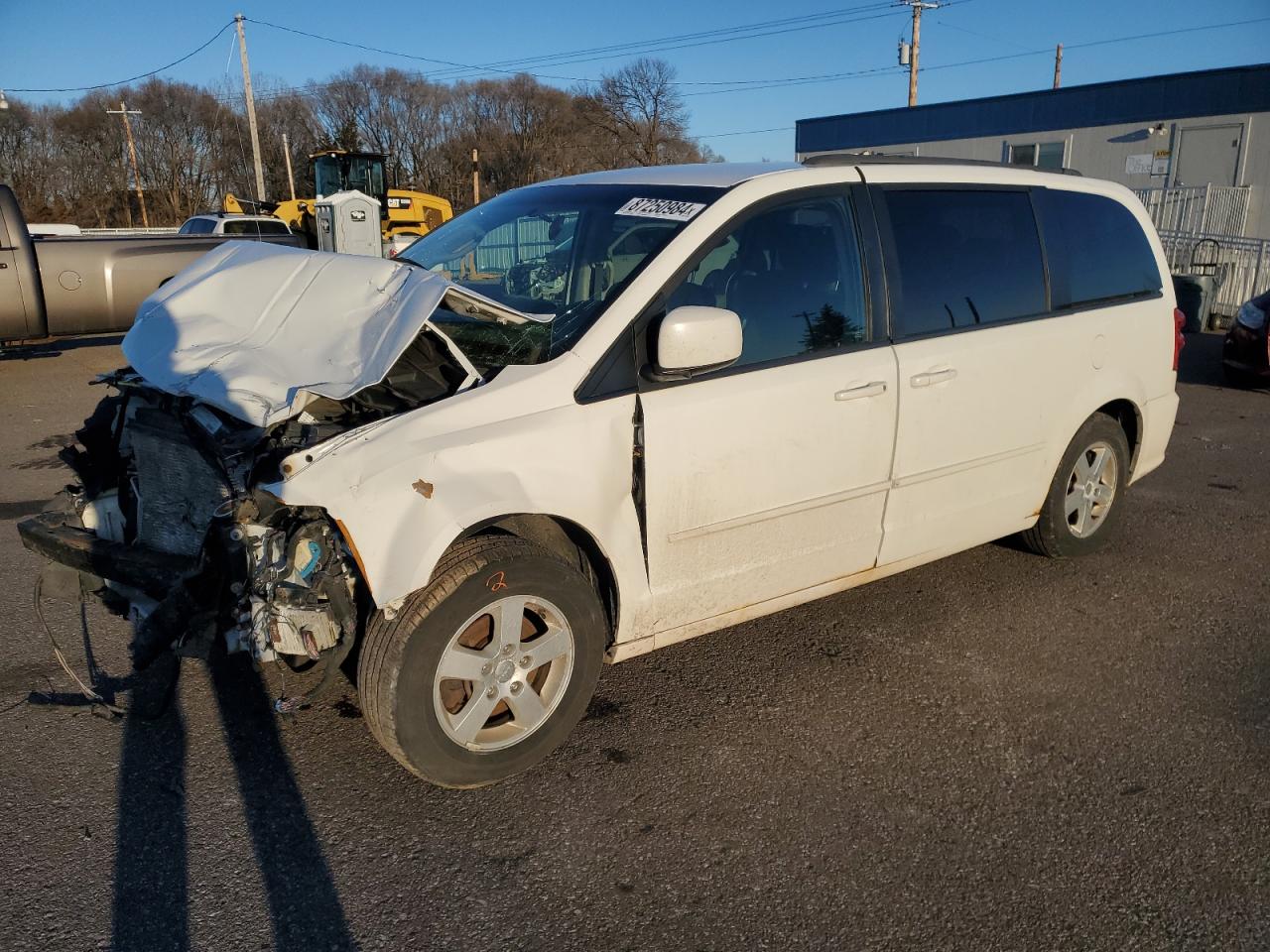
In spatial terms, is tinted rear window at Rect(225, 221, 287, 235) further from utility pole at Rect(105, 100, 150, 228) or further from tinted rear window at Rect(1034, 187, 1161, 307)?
utility pole at Rect(105, 100, 150, 228)

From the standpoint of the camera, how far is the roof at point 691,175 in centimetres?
354

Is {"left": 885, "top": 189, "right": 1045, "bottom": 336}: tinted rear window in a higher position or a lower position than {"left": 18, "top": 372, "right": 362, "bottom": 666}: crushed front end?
higher


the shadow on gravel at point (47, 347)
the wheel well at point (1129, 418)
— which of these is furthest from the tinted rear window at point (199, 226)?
the wheel well at point (1129, 418)

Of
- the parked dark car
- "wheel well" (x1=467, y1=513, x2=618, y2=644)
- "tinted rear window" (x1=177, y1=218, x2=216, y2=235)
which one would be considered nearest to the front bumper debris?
"wheel well" (x1=467, y1=513, x2=618, y2=644)

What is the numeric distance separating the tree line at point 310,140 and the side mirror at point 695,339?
44.3m

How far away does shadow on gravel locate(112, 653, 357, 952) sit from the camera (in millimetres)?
2408

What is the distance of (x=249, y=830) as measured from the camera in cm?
278

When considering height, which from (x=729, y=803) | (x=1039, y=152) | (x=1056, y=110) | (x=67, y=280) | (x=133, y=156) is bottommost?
(x=729, y=803)

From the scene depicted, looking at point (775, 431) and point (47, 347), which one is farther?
point (47, 347)

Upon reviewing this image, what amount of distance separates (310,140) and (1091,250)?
222 ft

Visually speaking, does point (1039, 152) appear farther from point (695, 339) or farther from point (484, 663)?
point (484, 663)

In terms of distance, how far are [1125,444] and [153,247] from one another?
32.1 ft

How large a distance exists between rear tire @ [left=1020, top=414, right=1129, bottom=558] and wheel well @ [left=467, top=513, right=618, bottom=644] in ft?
8.22

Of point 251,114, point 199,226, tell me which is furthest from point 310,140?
point 199,226
